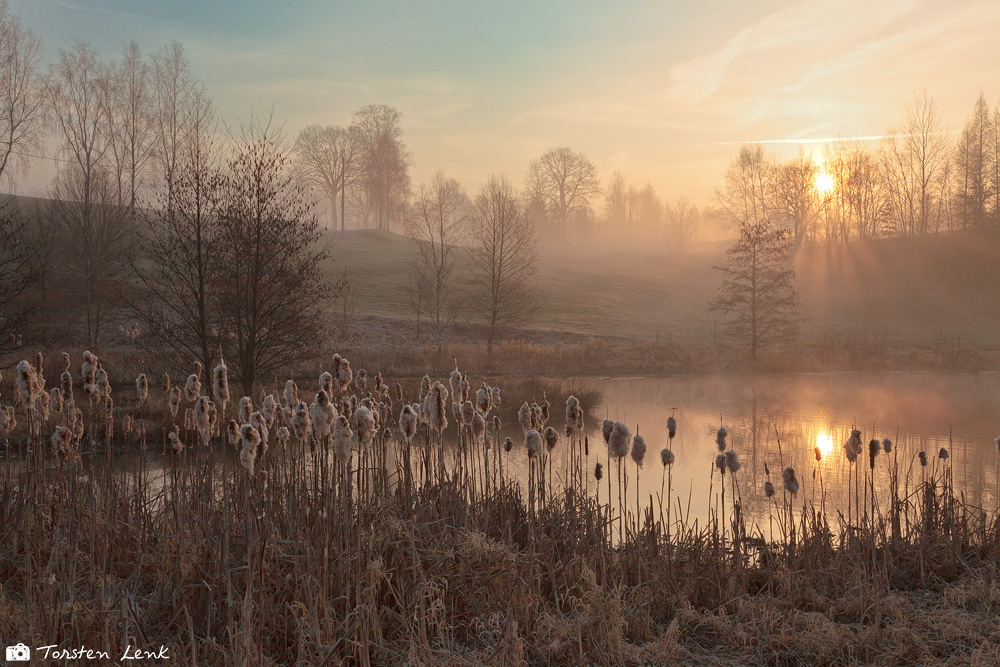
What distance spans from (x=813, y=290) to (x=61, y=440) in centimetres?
5868

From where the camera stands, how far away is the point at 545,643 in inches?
154

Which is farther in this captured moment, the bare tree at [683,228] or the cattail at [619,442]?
the bare tree at [683,228]

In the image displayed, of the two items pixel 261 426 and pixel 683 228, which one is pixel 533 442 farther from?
pixel 683 228

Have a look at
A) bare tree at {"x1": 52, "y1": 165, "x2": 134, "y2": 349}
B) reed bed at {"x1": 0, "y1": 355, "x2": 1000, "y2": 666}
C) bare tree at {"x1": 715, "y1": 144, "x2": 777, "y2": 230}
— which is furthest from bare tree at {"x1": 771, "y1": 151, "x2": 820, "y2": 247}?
reed bed at {"x1": 0, "y1": 355, "x2": 1000, "y2": 666}

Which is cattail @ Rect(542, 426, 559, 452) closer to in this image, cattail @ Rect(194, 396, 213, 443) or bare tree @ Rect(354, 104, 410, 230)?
cattail @ Rect(194, 396, 213, 443)

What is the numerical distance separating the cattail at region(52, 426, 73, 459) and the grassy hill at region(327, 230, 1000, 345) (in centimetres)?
3353

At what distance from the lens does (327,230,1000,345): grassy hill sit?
42312 mm

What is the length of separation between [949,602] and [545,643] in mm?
2785

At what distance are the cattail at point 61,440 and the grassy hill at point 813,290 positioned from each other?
33534mm

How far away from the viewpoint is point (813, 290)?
56.3 meters

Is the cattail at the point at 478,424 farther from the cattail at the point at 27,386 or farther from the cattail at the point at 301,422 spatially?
the cattail at the point at 27,386

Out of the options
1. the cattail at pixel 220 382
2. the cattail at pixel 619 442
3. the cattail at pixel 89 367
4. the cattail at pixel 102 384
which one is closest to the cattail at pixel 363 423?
the cattail at pixel 220 382

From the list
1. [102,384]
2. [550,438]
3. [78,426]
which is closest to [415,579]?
[550,438]

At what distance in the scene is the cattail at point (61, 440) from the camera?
479cm
